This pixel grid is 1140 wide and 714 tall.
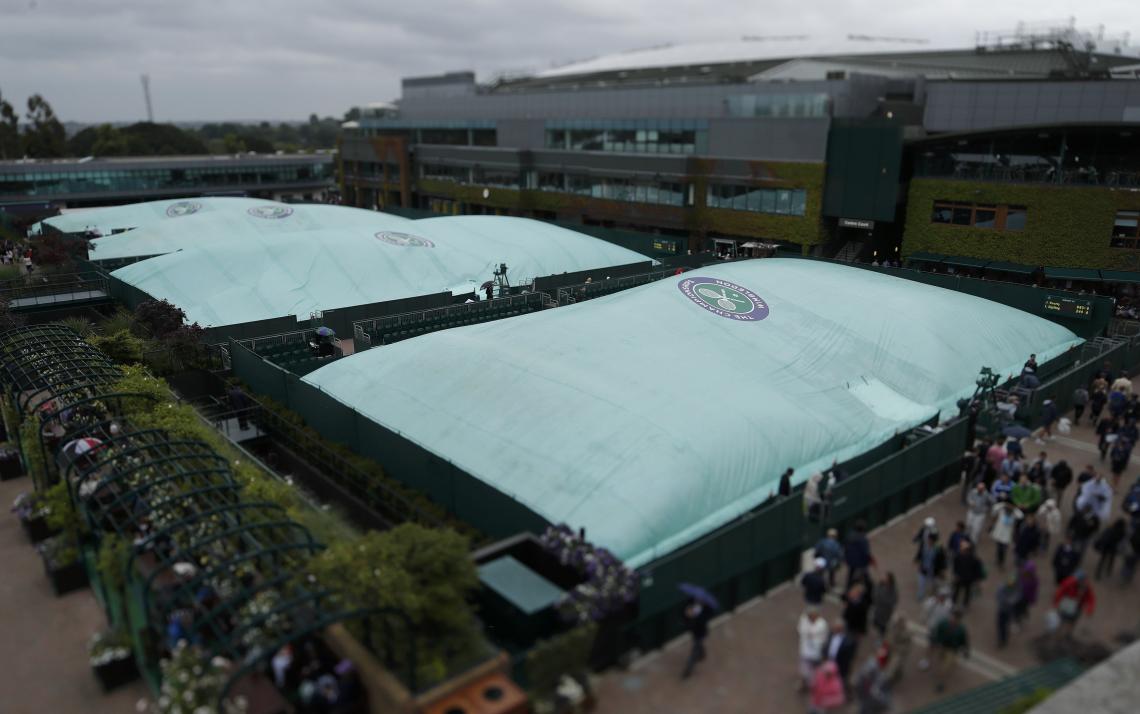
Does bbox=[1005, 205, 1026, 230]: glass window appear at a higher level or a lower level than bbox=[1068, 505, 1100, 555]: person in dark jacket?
higher

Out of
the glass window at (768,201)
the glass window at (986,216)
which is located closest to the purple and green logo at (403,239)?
the glass window at (768,201)

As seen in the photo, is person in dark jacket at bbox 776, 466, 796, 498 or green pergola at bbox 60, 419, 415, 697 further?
person in dark jacket at bbox 776, 466, 796, 498

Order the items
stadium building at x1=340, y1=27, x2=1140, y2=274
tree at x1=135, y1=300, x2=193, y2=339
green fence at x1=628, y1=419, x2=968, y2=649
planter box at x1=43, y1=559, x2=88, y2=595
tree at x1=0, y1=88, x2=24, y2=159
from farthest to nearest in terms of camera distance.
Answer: tree at x1=0, y1=88, x2=24, y2=159
stadium building at x1=340, y1=27, x2=1140, y2=274
tree at x1=135, y1=300, x2=193, y2=339
planter box at x1=43, y1=559, x2=88, y2=595
green fence at x1=628, y1=419, x2=968, y2=649

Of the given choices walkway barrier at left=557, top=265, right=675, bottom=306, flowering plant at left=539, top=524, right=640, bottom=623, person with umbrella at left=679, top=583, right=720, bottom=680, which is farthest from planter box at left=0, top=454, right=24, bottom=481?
walkway barrier at left=557, top=265, right=675, bottom=306

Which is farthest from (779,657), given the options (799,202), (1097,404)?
(799,202)

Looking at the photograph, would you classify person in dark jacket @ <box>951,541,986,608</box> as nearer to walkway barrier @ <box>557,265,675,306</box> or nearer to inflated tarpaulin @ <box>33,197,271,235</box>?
walkway barrier @ <box>557,265,675,306</box>

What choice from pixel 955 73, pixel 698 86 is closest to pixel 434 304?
pixel 698 86

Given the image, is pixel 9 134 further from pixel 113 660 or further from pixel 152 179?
pixel 113 660

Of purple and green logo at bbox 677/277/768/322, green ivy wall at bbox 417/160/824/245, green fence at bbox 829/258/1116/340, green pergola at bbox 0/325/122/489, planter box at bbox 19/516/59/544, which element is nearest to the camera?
planter box at bbox 19/516/59/544
